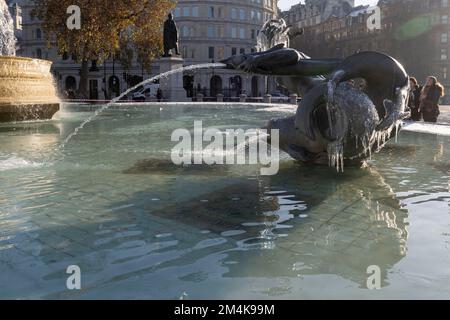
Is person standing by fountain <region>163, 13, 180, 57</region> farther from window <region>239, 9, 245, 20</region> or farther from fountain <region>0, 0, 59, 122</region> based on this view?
window <region>239, 9, 245, 20</region>

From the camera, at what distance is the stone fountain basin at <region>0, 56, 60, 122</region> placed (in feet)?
48.5

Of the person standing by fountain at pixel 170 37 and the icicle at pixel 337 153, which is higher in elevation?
the person standing by fountain at pixel 170 37

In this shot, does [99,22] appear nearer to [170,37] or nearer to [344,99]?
[170,37]

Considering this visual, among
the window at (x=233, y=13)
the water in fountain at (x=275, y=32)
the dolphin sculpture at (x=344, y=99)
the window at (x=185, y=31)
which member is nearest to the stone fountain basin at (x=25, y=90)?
the dolphin sculpture at (x=344, y=99)

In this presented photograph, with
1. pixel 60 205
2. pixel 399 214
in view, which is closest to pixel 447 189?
pixel 399 214

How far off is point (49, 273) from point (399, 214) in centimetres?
319

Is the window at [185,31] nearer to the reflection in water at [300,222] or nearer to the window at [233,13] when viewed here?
the window at [233,13]

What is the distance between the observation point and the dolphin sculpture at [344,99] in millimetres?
6668

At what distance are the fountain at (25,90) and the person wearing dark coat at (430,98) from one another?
12.0 meters

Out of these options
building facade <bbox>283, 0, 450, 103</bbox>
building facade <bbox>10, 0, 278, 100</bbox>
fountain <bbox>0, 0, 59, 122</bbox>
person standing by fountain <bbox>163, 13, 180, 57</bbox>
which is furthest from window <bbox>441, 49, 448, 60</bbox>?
fountain <bbox>0, 0, 59, 122</bbox>

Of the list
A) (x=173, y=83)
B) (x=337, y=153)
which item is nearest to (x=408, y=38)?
(x=173, y=83)

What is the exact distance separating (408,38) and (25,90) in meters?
66.0

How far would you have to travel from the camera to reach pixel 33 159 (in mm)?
8070
